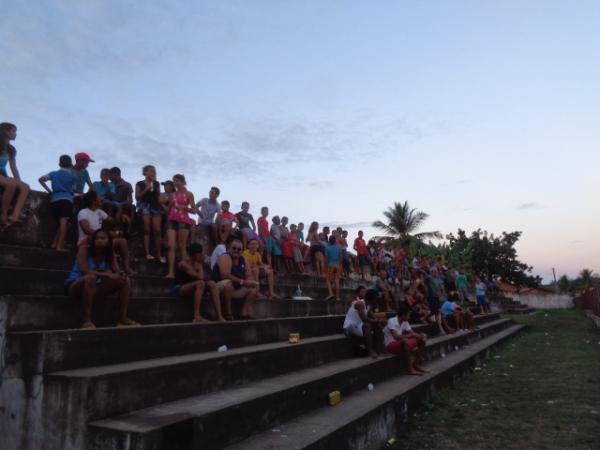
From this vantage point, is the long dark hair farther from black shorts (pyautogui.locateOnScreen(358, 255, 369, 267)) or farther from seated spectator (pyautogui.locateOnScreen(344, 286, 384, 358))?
black shorts (pyautogui.locateOnScreen(358, 255, 369, 267))

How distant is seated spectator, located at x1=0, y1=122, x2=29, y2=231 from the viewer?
19.5 feet

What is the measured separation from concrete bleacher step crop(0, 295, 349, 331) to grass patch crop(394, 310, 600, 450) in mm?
2778

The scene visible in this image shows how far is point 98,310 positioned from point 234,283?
2.49m

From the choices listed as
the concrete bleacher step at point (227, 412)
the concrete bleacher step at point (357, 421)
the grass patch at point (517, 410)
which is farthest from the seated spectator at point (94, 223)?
the grass patch at point (517, 410)

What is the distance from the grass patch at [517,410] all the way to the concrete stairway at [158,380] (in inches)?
16.5

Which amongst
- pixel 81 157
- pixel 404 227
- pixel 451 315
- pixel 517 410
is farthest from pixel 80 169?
pixel 404 227

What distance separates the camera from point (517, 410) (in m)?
6.50

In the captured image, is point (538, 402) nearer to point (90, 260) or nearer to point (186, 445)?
point (186, 445)

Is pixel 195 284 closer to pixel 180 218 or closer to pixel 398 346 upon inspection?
pixel 180 218

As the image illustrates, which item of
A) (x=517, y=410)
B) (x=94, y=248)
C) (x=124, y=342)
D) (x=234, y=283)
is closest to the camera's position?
(x=124, y=342)

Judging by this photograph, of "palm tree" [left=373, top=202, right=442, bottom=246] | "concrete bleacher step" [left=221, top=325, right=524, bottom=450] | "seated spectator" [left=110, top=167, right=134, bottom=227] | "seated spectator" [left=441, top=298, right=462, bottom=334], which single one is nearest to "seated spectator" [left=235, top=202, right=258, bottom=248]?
"seated spectator" [left=110, top=167, right=134, bottom=227]

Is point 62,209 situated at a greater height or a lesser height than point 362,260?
lesser

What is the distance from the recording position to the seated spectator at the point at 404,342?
801cm

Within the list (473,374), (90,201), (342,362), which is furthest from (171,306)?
(473,374)
